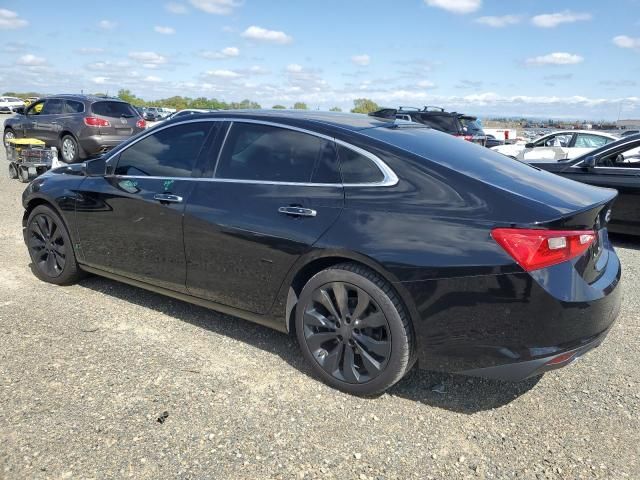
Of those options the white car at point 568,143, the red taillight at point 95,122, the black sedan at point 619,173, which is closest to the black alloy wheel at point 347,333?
the black sedan at point 619,173

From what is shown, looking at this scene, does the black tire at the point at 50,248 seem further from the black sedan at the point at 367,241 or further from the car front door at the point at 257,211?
the car front door at the point at 257,211

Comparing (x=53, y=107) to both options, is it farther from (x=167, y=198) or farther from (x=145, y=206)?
(x=167, y=198)

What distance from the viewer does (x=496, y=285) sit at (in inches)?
101

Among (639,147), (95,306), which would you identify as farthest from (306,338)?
(639,147)

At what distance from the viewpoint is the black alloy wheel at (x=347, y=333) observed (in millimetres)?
2924

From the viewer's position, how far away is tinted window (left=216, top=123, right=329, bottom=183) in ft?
10.7

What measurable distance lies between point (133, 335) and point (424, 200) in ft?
7.60

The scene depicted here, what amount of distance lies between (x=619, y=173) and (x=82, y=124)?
38.5 feet

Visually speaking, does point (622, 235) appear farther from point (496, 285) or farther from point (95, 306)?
point (95, 306)

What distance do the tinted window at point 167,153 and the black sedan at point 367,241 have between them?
1 centimetres

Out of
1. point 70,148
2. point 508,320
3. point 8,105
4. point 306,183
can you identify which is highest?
point 8,105

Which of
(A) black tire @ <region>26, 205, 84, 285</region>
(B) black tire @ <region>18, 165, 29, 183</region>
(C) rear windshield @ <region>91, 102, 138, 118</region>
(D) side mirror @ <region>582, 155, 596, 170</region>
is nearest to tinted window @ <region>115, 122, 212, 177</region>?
(A) black tire @ <region>26, 205, 84, 285</region>

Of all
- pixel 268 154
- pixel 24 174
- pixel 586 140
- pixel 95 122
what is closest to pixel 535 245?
pixel 268 154

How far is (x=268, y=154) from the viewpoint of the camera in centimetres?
341
